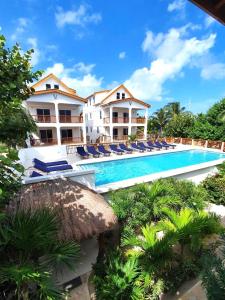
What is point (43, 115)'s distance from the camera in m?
20.3

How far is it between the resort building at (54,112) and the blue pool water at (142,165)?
811 centimetres

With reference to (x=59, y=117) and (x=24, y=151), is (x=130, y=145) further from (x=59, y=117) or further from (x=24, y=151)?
(x=24, y=151)

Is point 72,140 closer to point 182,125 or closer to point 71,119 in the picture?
A: point 71,119

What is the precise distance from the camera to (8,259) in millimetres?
3189

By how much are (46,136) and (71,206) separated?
64.3 feet

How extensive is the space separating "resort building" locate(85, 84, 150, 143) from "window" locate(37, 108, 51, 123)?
8.83 m

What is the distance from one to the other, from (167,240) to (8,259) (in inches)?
143

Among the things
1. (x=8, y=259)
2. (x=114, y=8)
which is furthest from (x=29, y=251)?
(x=114, y=8)

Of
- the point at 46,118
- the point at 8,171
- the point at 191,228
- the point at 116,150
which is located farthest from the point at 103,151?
the point at 8,171

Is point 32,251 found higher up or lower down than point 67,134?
lower down

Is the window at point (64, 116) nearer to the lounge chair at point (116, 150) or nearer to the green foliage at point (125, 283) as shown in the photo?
the lounge chair at point (116, 150)

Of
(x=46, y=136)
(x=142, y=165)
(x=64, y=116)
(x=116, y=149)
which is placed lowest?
(x=142, y=165)

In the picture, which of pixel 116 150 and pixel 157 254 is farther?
pixel 116 150

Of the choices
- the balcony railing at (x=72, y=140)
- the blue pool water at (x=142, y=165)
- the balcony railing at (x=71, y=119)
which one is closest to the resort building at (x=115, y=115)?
the balcony railing at (x=72, y=140)
